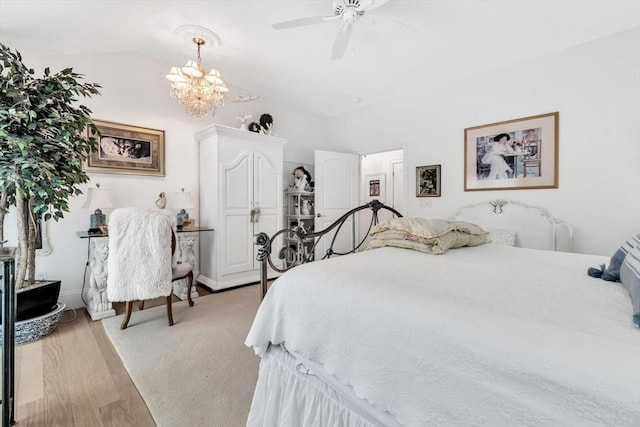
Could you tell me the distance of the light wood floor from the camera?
1.49 metres

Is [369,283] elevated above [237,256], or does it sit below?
above

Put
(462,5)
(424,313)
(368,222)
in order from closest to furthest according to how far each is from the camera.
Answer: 1. (424,313)
2. (462,5)
3. (368,222)

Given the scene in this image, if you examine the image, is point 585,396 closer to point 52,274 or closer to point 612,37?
point 612,37

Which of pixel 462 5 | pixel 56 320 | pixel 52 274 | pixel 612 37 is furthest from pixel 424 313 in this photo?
pixel 52 274

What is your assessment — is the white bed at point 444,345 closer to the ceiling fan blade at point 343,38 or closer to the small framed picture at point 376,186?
the ceiling fan blade at point 343,38

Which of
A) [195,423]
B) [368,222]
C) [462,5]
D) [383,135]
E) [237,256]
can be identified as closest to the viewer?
[195,423]

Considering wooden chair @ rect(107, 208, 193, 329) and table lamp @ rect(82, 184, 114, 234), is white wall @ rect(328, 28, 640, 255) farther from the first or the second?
table lamp @ rect(82, 184, 114, 234)

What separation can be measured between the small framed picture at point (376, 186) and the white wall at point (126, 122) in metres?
2.86

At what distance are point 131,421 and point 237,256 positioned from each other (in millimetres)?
2307

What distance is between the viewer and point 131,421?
1.47 m

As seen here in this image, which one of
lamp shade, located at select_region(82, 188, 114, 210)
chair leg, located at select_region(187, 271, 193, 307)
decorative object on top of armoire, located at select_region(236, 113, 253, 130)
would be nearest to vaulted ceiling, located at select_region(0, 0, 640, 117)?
decorative object on top of armoire, located at select_region(236, 113, 253, 130)

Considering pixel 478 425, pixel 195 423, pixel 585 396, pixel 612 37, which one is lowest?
pixel 195 423

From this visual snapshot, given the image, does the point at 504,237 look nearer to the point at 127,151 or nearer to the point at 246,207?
the point at 246,207

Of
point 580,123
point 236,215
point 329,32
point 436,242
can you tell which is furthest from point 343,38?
point 580,123
